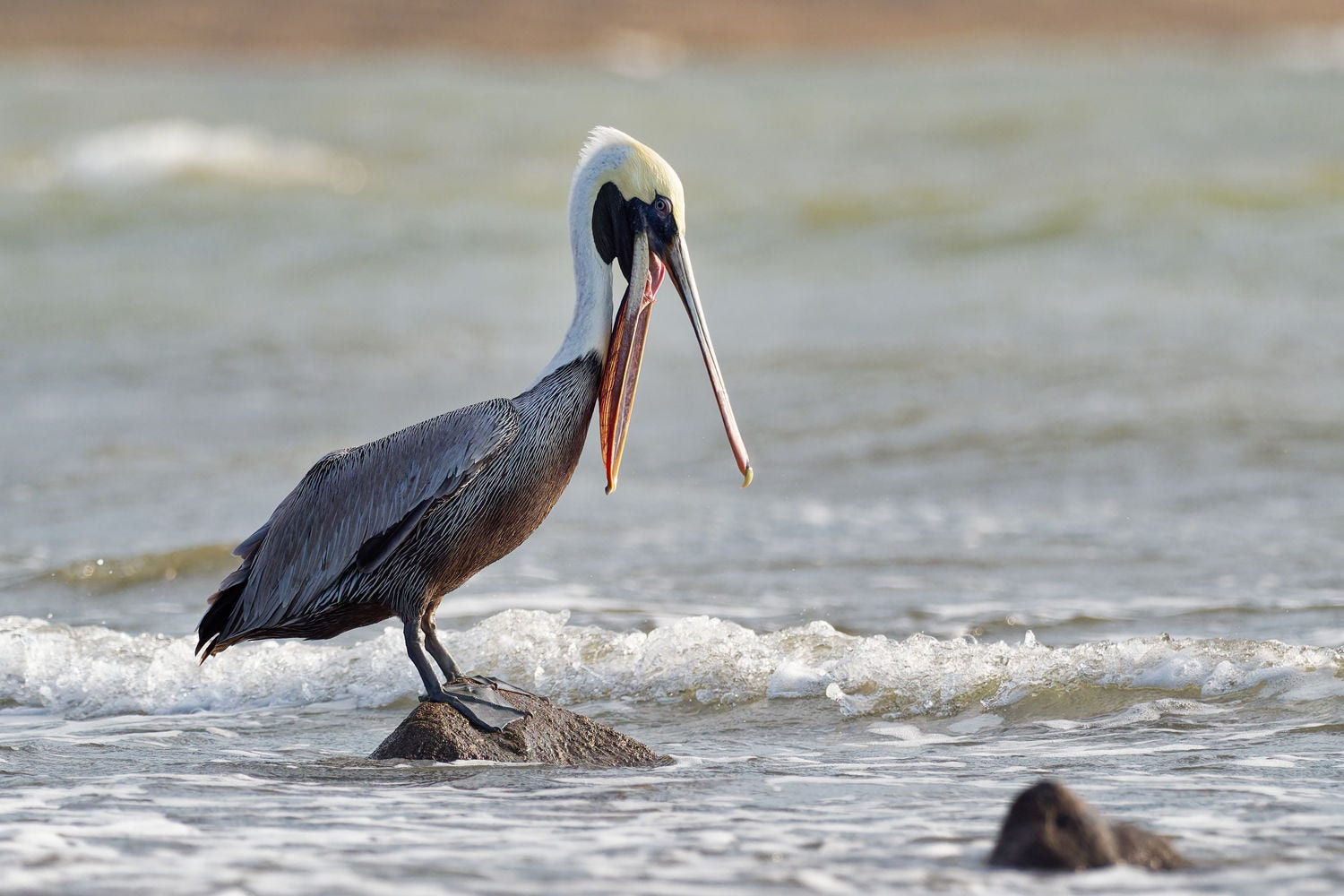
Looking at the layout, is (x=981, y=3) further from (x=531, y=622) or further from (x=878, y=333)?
(x=531, y=622)

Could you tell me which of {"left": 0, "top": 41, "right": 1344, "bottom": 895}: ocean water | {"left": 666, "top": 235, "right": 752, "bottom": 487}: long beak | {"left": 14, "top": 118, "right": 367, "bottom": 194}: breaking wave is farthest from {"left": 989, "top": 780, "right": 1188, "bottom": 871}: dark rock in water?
{"left": 14, "top": 118, "right": 367, "bottom": 194}: breaking wave

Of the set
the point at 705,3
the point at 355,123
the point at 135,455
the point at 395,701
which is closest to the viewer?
the point at 395,701

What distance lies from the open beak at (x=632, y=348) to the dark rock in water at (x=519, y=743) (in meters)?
0.62

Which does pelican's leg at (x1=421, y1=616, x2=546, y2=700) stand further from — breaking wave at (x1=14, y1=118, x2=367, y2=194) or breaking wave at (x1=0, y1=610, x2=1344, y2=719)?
breaking wave at (x1=14, y1=118, x2=367, y2=194)

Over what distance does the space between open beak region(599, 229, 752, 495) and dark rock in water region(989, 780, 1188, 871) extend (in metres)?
1.52

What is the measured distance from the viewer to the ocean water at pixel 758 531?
3.70m

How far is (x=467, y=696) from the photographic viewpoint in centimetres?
437

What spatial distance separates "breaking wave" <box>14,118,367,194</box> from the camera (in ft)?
69.3

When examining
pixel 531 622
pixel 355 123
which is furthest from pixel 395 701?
pixel 355 123

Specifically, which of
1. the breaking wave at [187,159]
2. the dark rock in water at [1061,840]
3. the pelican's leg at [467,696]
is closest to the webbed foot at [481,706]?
the pelican's leg at [467,696]

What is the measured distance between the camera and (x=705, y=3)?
49156mm

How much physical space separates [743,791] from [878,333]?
771cm

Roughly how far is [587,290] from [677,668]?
49.2 inches

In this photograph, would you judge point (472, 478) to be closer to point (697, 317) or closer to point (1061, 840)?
point (697, 317)
